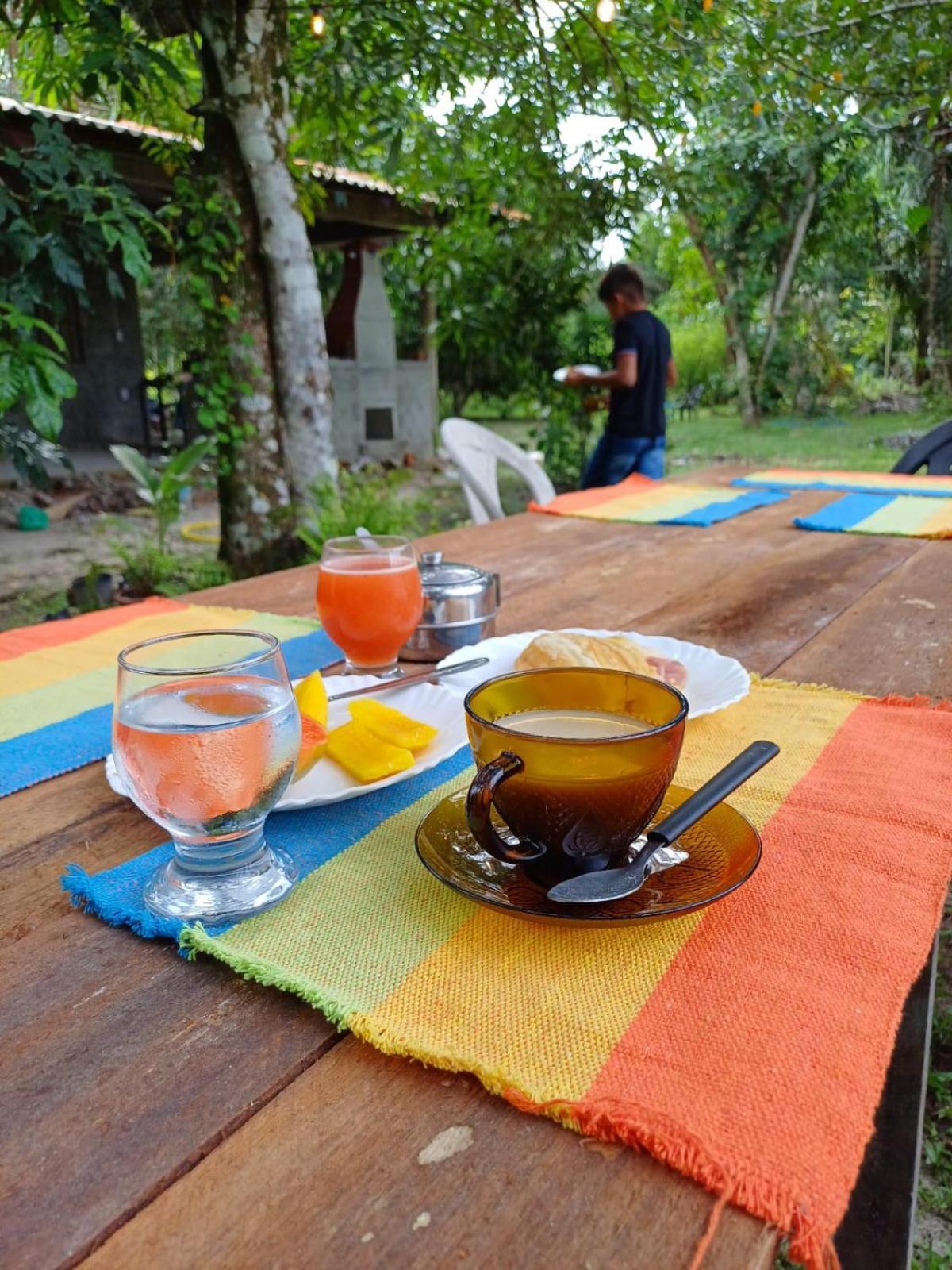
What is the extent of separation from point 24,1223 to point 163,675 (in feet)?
1.06

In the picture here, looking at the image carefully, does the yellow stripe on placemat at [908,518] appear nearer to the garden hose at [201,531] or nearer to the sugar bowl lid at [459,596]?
the sugar bowl lid at [459,596]

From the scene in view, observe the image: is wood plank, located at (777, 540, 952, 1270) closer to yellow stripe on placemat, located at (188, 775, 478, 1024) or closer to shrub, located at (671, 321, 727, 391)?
yellow stripe on placemat, located at (188, 775, 478, 1024)

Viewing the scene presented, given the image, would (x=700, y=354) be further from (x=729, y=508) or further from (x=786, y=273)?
(x=729, y=508)

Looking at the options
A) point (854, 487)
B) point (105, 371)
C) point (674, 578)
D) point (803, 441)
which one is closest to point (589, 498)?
point (854, 487)

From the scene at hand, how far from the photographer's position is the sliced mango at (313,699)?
0.88 m

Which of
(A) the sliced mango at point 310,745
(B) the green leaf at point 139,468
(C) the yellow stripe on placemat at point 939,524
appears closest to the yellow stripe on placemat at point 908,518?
(C) the yellow stripe on placemat at point 939,524

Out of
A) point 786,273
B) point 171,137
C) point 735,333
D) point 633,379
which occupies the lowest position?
point 633,379

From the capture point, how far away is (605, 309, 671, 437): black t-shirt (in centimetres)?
453

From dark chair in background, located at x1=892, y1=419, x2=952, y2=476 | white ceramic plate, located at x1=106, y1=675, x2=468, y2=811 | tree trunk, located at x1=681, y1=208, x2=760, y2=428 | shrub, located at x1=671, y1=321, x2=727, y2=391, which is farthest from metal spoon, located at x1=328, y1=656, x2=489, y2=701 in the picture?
shrub, located at x1=671, y1=321, x2=727, y2=391

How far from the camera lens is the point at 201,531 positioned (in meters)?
6.79

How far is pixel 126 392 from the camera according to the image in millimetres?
9453

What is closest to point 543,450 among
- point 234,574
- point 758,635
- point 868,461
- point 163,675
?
point 868,461

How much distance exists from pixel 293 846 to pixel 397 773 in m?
0.11

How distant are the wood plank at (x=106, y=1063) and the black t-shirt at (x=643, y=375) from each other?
425cm
